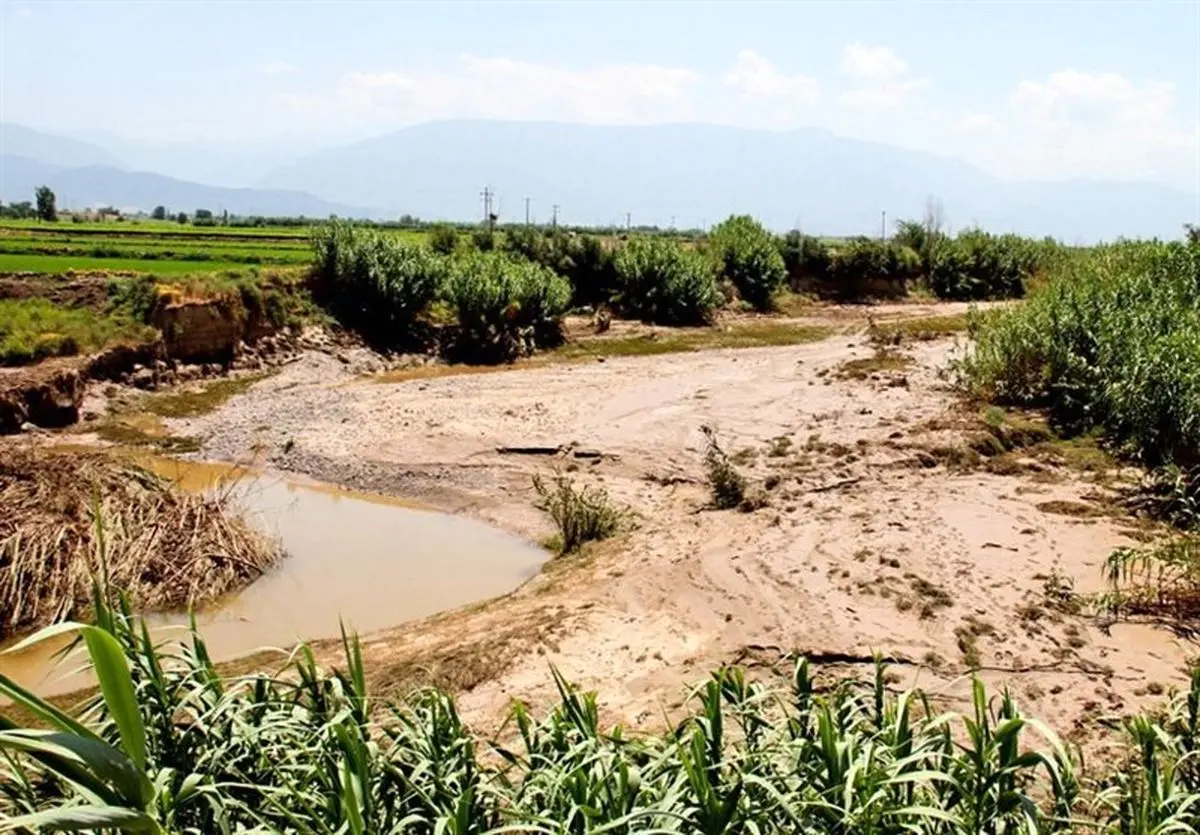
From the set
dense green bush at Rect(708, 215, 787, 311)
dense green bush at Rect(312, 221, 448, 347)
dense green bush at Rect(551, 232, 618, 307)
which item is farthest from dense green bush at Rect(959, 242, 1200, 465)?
dense green bush at Rect(708, 215, 787, 311)

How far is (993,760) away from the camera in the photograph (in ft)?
10.3

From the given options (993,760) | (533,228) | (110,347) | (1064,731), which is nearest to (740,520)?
(1064,731)

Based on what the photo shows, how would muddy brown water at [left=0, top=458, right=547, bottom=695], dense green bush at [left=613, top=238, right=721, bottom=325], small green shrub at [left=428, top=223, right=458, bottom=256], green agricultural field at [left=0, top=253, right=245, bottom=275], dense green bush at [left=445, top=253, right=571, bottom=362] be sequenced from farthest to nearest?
1. dense green bush at [left=613, top=238, right=721, bottom=325]
2. small green shrub at [left=428, top=223, right=458, bottom=256]
3. dense green bush at [left=445, top=253, right=571, bottom=362]
4. green agricultural field at [left=0, top=253, right=245, bottom=275]
5. muddy brown water at [left=0, top=458, right=547, bottom=695]

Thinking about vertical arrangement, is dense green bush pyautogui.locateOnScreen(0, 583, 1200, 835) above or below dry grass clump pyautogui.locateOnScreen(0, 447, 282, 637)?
above

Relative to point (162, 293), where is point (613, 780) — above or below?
below

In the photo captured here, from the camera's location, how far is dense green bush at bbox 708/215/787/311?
30.6 m

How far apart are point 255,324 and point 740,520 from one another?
42.2 feet

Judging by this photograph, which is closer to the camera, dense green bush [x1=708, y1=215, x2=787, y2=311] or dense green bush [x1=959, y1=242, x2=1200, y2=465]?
dense green bush [x1=959, y1=242, x2=1200, y2=465]

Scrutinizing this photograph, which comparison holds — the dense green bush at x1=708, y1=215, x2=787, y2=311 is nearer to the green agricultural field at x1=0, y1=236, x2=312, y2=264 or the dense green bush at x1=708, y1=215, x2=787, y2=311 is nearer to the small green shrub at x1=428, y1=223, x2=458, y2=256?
the small green shrub at x1=428, y1=223, x2=458, y2=256

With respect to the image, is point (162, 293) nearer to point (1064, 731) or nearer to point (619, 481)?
point (619, 481)

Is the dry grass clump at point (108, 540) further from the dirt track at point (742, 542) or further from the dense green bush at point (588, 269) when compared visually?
the dense green bush at point (588, 269)

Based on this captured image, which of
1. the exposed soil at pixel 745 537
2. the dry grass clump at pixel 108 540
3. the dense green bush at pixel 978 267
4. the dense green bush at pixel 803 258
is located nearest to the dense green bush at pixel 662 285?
the dense green bush at pixel 803 258

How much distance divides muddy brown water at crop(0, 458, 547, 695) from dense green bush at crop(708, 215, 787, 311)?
67.5ft

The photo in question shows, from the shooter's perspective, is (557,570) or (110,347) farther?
(110,347)
